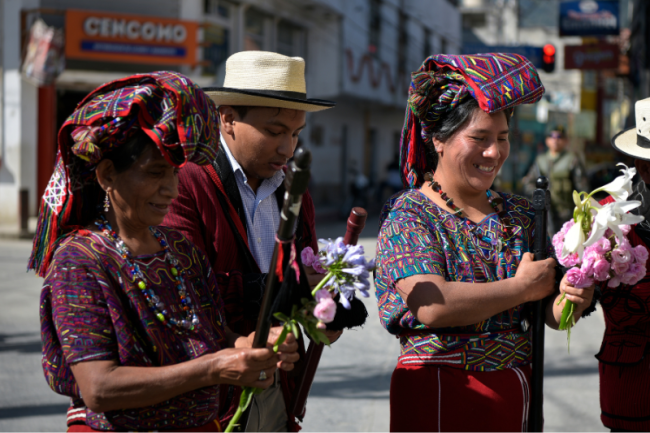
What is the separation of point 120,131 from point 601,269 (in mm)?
1397

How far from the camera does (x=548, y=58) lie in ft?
40.9

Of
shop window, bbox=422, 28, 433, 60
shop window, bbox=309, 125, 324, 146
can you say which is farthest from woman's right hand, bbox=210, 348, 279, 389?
shop window, bbox=422, 28, 433, 60

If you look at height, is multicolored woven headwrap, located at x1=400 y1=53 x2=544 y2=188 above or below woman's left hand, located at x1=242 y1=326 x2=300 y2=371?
above

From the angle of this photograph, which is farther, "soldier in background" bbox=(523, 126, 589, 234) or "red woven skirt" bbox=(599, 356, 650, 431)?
"soldier in background" bbox=(523, 126, 589, 234)

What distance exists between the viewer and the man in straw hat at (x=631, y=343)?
8.63 feet

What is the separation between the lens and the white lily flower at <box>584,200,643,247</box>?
1991 mm

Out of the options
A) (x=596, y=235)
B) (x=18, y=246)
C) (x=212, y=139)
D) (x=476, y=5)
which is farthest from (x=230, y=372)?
(x=476, y=5)

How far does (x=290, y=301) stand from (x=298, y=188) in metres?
0.32

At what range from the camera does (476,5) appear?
4472 cm

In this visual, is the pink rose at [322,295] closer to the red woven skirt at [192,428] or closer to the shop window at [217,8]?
the red woven skirt at [192,428]

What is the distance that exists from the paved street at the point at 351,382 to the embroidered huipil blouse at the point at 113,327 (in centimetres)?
282

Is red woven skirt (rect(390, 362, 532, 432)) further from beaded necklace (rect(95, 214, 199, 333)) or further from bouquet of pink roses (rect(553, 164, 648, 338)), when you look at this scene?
beaded necklace (rect(95, 214, 199, 333))

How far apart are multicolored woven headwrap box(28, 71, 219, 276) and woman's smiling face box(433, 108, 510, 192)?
2.68ft

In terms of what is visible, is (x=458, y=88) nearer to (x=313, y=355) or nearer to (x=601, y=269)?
(x=601, y=269)
